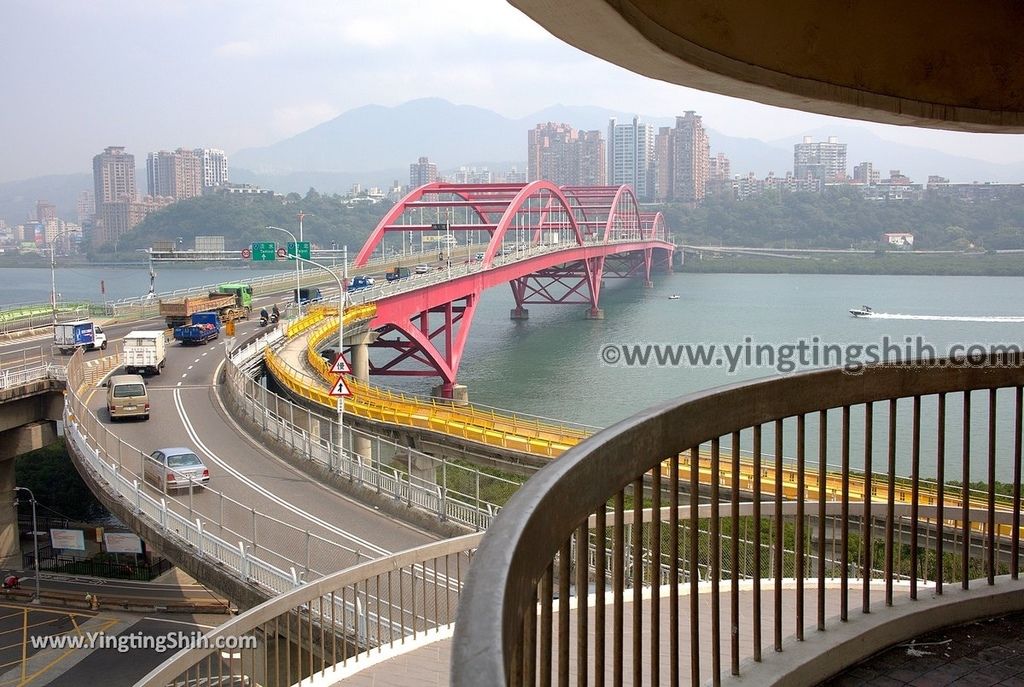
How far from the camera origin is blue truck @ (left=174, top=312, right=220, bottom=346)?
39.4 meters

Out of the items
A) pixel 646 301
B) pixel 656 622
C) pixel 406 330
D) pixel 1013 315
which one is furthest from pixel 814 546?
pixel 646 301

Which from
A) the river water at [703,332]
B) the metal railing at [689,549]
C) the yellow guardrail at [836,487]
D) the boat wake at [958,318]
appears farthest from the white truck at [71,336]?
the boat wake at [958,318]

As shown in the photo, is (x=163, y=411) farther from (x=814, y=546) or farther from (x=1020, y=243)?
(x=1020, y=243)

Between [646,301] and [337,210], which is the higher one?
[337,210]

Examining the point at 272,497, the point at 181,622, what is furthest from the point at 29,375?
the point at 272,497

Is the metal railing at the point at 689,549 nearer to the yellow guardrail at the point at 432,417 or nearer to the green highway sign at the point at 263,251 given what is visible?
the yellow guardrail at the point at 432,417

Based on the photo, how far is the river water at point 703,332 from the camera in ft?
144

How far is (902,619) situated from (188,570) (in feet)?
42.3

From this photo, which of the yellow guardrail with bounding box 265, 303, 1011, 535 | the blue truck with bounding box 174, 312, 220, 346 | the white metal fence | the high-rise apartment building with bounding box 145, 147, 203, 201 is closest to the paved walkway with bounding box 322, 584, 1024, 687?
the white metal fence

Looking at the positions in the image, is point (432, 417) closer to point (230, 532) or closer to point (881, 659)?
point (230, 532)

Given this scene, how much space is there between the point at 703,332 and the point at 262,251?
2826cm

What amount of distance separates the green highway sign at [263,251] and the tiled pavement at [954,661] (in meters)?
43.3

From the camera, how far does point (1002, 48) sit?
5.46m

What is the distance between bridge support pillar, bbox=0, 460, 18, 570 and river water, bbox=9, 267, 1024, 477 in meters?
18.4
